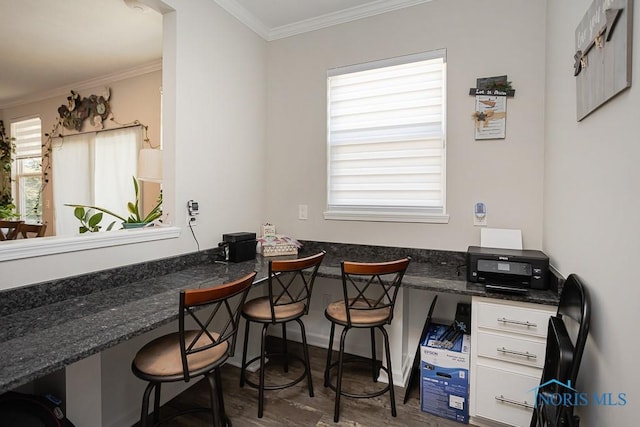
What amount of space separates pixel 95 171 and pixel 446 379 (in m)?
4.63

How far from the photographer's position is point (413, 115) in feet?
8.07

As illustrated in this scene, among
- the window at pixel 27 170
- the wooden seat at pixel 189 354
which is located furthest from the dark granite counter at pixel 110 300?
the window at pixel 27 170

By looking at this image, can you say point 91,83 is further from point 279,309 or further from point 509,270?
point 509,270

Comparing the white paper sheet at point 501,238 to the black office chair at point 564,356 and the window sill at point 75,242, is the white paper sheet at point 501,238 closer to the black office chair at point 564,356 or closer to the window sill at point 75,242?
the black office chair at point 564,356

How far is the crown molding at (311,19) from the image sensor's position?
2.46 metres

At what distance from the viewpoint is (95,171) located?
161 inches

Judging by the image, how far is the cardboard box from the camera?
1845 millimetres

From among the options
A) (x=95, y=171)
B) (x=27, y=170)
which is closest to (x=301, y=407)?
(x=95, y=171)

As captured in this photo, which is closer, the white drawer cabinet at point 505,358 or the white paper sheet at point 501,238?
the white drawer cabinet at point 505,358

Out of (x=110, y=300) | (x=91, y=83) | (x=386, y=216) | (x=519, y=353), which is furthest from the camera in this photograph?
(x=91, y=83)

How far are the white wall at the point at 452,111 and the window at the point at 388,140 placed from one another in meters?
0.08

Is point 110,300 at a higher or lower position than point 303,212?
lower

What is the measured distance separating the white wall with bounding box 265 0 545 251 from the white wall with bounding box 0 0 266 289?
0.97 feet

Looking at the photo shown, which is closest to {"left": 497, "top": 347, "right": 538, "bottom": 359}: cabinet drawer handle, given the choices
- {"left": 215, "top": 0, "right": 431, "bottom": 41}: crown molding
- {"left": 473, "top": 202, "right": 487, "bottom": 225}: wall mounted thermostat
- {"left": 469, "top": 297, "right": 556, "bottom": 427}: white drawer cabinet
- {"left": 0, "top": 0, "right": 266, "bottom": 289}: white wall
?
{"left": 469, "top": 297, "right": 556, "bottom": 427}: white drawer cabinet
